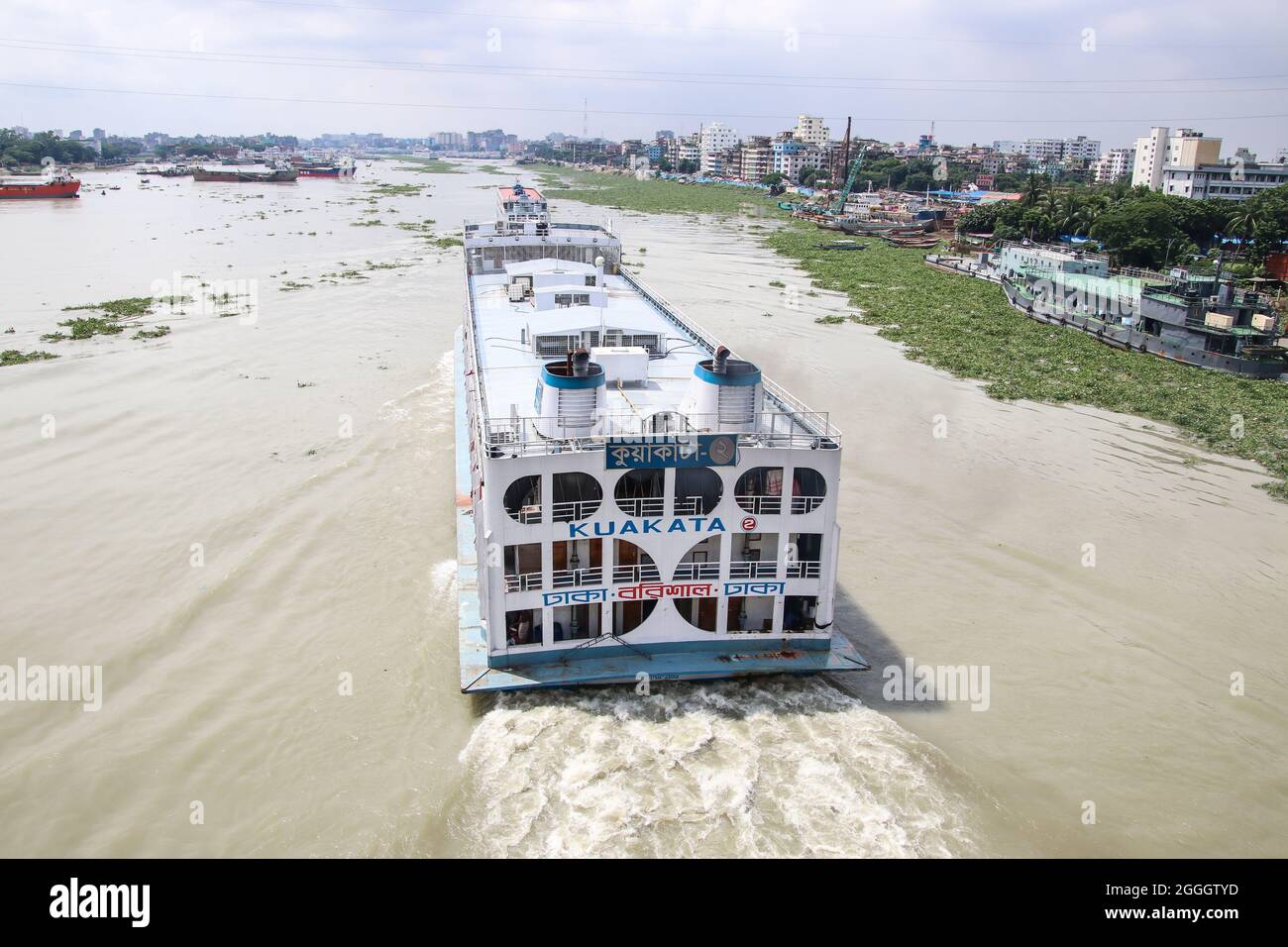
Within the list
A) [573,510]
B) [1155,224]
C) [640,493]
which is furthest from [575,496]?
[1155,224]

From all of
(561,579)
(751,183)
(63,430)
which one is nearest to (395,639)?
(561,579)

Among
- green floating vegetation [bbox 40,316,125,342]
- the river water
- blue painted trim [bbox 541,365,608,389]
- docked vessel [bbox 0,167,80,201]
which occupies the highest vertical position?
docked vessel [bbox 0,167,80,201]

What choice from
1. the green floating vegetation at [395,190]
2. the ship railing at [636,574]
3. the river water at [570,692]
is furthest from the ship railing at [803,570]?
the green floating vegetation at [395,190]

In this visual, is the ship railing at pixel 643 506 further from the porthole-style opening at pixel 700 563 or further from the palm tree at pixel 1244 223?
the palm tree at pixel 1244 223

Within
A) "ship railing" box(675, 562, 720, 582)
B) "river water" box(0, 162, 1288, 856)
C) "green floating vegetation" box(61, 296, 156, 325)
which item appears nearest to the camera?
"river water" box(0, 162, 1288, 856)

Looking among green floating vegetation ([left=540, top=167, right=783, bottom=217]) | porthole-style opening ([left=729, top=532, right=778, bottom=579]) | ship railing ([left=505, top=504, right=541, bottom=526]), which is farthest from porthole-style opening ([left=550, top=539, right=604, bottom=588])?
green floating vegetation ([left=540, top=167, right=783, bottom=217])

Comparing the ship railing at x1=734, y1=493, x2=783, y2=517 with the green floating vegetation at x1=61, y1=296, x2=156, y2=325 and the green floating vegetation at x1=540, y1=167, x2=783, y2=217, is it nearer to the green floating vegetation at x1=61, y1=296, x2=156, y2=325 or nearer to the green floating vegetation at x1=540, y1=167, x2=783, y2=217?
the green floating vegetation at x1=61, y1=296, x2=156, y2=325

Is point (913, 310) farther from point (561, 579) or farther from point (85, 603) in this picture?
point (85, 603)
